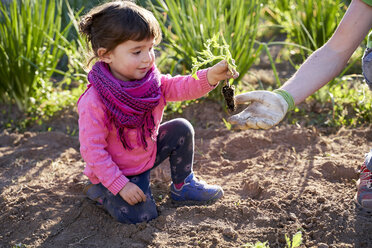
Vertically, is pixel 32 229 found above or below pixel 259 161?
below

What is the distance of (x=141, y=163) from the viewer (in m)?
2.21

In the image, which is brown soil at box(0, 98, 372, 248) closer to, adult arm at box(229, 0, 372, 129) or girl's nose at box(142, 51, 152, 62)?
adult arm at box(229, 0, 372, 129)

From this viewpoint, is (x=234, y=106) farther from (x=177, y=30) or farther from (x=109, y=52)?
(x=177, y=30)

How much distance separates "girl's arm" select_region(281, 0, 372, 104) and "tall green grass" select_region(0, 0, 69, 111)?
1.97 m

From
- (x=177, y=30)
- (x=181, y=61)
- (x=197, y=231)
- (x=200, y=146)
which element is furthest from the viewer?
(x=181, y=61)

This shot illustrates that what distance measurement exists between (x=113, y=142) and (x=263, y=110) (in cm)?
75

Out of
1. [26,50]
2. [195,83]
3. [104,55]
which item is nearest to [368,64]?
[195,83]

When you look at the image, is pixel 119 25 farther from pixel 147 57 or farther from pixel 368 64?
pixel 368 64

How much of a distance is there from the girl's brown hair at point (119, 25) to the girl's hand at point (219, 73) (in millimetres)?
313

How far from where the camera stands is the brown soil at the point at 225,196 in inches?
76.4

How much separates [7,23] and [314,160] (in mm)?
2337

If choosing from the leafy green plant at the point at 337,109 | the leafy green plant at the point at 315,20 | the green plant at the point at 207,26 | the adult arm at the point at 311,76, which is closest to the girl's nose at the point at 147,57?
the adult arm at the point at 311,76

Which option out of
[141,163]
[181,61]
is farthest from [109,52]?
[181,61]

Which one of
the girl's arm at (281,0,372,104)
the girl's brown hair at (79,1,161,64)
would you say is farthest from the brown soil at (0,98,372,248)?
the girl's brown hair at (79,1,161,64)
